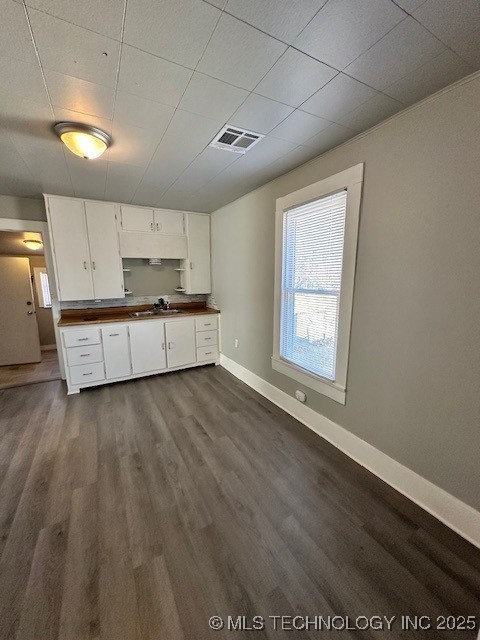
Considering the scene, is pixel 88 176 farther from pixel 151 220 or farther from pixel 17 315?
pixel 17 315

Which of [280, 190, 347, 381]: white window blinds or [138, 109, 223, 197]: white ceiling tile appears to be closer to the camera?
[138, 109, 223, 197]: white ceiling tile

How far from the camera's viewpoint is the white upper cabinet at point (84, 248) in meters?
3.15

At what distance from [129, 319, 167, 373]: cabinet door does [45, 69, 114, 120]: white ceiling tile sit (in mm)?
2433

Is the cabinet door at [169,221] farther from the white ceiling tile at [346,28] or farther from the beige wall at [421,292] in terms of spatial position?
the white ceiling tile at [346,28]

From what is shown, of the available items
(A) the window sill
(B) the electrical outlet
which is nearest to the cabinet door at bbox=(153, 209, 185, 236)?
(A) the window sill

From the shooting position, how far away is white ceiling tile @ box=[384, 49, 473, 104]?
3.84 ft

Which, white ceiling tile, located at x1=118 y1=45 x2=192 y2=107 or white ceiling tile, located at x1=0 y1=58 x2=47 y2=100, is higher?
white ceiling tile, located at x1=118 y1=45 x2=192 y2=107

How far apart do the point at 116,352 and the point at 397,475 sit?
329cm

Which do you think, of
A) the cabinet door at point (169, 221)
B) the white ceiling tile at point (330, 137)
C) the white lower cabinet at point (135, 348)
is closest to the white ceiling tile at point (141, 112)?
the white ceiling tile at point (330, 137)

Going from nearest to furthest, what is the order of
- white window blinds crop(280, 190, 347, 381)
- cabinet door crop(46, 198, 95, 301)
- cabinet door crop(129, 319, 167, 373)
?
1. white window blinds crop(280, 190, 347, 381)
2. cabinet door crop(46, 198, 95, 301)
3. cabinet door crop(129, 319, 167, 373)

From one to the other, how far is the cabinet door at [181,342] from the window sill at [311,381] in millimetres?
1556

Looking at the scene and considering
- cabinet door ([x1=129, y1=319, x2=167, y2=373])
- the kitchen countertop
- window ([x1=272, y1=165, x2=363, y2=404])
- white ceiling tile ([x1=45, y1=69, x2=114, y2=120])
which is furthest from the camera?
cabinet door ([x1=129, y1=319, x2=167, y2=373])

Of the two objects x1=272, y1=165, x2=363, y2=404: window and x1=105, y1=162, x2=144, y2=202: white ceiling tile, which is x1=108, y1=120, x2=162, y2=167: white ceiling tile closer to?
x1=105, y1=162, x2=144, y2=202: white ceiling tile

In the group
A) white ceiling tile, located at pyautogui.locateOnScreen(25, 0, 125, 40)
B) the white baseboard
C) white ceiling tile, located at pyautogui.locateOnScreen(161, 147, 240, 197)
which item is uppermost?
white ceiling tile, located at pyautogui.locateOnScreen(161, 147, 240, 197)
